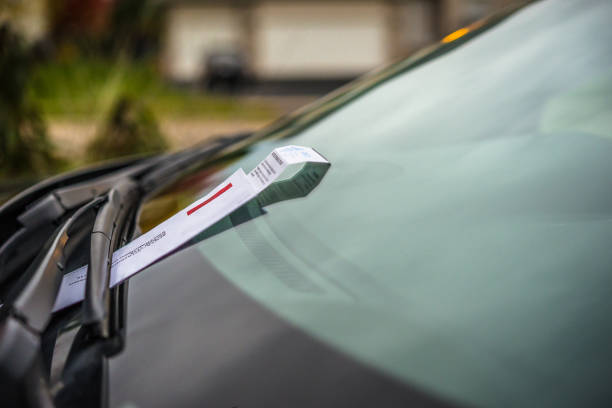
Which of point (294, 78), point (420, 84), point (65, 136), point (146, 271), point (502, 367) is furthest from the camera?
point (294, 78)

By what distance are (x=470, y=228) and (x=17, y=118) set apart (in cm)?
293

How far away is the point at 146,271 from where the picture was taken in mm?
762

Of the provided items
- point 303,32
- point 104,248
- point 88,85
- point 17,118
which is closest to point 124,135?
point 17,118

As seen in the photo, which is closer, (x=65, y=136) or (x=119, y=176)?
(x=119, y=176)

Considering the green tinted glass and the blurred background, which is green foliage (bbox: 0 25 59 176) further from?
the green tinted glass

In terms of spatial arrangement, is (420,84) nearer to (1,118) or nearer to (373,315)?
(373,315)

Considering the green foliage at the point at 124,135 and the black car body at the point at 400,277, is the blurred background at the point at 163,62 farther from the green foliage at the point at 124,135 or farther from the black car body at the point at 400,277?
the black car body at the point at 400,277

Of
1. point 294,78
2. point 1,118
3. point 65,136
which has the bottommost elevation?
point 294,78

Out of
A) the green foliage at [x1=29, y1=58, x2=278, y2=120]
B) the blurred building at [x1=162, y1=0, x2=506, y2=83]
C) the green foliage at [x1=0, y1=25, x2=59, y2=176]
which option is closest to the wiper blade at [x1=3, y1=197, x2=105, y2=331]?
the green foliage at [x1=0, y1=25, x2=59, y2=176]

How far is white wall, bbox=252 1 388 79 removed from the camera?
63.5 ft

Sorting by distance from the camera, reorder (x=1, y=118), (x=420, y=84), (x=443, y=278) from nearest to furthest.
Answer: (x=443, y=278) → (x=420, y=84) → (x=1, y=118)

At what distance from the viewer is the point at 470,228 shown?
731mm

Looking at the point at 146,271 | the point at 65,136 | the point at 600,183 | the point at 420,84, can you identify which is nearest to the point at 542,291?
the point at 600,183

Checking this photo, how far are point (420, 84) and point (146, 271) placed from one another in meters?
0.66
